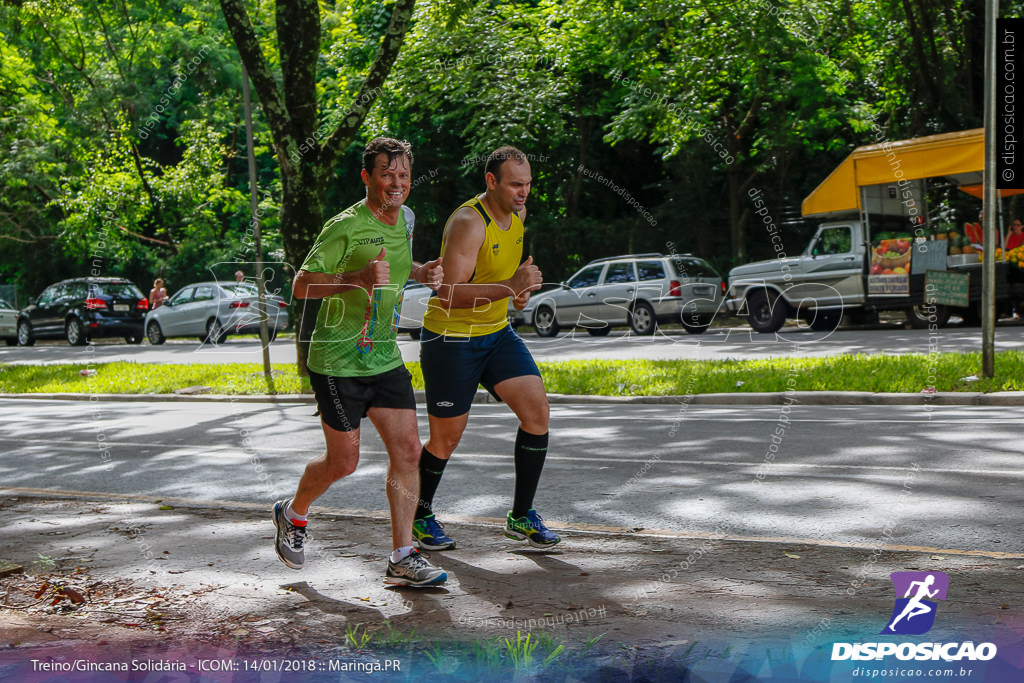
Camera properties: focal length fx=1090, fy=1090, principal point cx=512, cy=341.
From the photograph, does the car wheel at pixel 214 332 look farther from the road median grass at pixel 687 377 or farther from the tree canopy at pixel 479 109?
the road median grass at pixel 687 377

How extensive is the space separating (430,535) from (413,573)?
0.74m

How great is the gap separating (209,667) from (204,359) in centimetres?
1874

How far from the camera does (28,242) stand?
37656mm

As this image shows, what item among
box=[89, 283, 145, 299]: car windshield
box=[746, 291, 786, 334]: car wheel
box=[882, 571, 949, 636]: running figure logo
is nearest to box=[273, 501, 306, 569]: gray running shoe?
box=[882, 571, 949, 636]: running figure logo

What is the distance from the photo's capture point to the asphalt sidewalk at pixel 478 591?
12.9 feet

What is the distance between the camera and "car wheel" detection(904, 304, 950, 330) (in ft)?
65.8

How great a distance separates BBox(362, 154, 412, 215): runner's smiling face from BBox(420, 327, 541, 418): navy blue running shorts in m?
0.81

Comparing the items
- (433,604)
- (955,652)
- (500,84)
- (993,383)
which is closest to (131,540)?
(433,604)

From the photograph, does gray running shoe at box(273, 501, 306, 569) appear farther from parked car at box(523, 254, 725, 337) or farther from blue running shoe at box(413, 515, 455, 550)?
parked car at box(523, 254, 725, 337)

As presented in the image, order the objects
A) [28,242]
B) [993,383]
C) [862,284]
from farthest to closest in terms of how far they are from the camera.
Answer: [28,242]
[862,284]
[993,383]

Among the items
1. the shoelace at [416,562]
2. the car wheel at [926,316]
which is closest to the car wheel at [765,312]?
the car wheel at [926,316]

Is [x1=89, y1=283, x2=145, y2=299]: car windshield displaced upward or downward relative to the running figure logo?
upward

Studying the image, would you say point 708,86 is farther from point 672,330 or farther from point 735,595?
point 735,595

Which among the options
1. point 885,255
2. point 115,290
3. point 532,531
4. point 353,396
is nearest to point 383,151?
point 353,396
